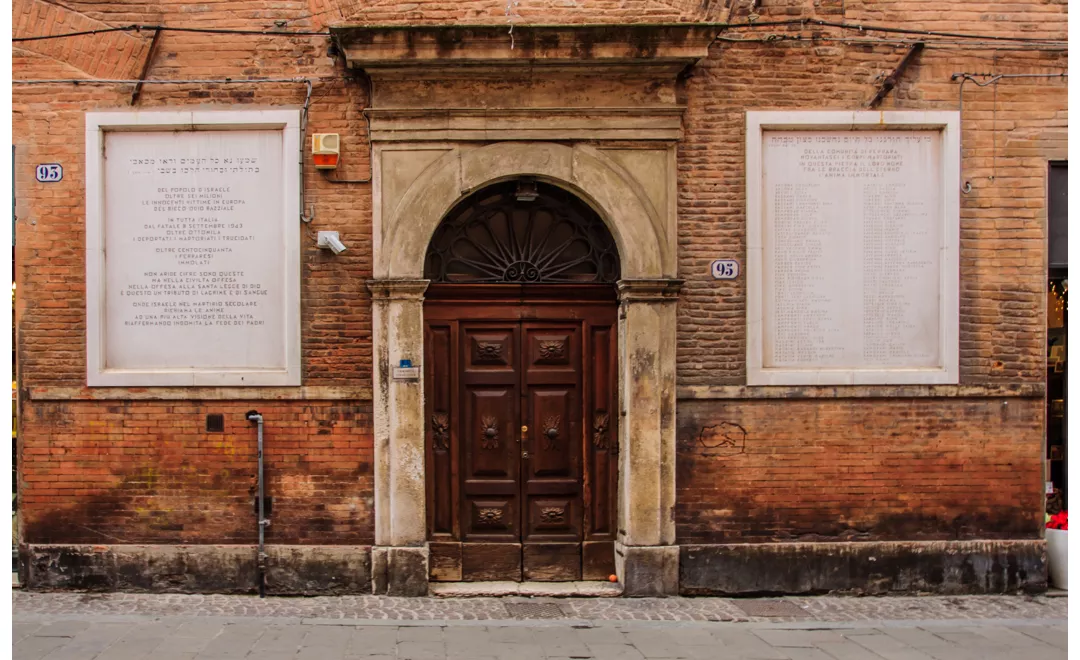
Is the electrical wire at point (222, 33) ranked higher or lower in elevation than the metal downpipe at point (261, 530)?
higher

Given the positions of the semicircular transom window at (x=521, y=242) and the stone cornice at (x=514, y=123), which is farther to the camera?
the semicircular transom window at (x=521, y=242)

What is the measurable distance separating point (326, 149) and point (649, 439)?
362 cm

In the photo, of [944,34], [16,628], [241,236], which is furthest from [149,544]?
[944,34]

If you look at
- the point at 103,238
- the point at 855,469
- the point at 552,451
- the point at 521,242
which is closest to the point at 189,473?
the point at 103,238

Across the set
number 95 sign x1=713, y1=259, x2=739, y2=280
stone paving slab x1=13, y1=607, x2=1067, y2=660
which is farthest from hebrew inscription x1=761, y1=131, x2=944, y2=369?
stone paving slab x1=13, y1=607, x2=1067, y2=660

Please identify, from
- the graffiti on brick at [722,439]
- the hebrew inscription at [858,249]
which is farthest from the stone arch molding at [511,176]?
the graffiti on brick at [722,439]

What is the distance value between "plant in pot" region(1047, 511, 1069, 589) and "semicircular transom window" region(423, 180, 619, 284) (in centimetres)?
444

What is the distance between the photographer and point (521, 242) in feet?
26.6

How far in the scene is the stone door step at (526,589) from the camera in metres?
7.84

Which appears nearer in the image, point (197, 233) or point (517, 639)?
point (517, 639)

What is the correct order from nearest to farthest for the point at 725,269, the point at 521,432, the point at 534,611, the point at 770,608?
1. the point at 534,611
2. the point at 770,608
3. the point at 725,269
4. the point at 521,432

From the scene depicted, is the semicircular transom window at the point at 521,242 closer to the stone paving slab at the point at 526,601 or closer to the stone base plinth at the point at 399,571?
the stone base plinth at the point at 399,571

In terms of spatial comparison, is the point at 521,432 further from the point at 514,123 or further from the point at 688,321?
the point at 514,123

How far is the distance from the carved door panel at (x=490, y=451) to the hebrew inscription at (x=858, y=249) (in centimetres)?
232
